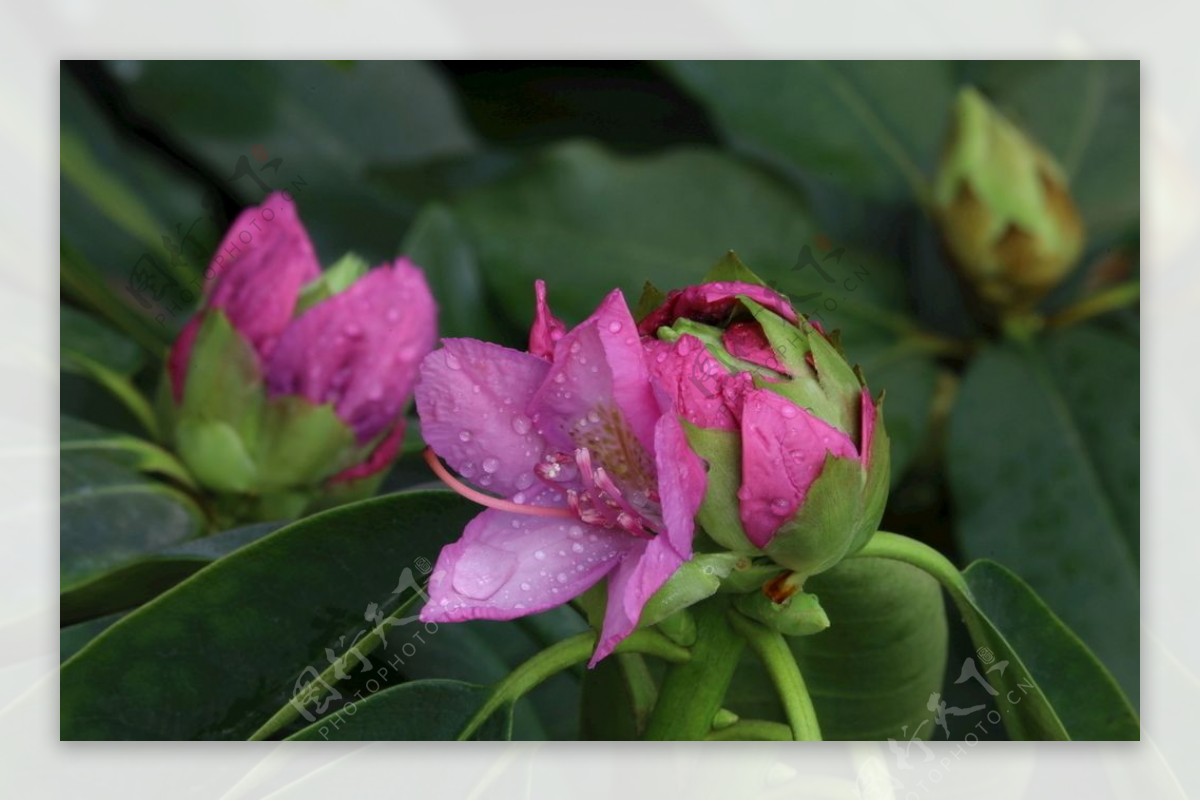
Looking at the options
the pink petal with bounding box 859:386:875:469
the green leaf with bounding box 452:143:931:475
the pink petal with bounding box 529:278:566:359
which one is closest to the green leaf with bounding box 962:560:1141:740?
the green leaf with bounding box 452:143:931:475

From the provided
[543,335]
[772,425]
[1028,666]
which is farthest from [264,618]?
[1028,666]

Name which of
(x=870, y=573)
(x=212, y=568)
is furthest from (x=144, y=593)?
(x=870, y=573)

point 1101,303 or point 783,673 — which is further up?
point 1101,303


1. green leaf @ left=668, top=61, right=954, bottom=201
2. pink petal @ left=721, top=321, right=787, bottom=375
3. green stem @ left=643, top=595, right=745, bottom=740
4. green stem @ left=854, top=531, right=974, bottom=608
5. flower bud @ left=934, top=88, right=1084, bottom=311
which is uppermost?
green leaf @ left=668, top=61, right=954, bottom=201

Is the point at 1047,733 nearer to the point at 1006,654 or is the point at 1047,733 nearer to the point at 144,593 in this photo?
the point at 1006,654

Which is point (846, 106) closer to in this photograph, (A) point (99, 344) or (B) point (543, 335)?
(B) point (543, 335)

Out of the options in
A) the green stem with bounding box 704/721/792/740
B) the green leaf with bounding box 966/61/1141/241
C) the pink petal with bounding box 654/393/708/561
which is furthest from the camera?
the green leaf with bounding box 966/61/1141/241

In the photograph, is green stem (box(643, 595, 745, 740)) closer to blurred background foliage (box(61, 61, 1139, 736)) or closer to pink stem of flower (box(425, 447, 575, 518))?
pink stem of flower (box(425, 447, 575, 518))

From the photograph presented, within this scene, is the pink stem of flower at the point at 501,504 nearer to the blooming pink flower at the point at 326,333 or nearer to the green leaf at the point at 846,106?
the blooming pink flower at the point at 326,333
